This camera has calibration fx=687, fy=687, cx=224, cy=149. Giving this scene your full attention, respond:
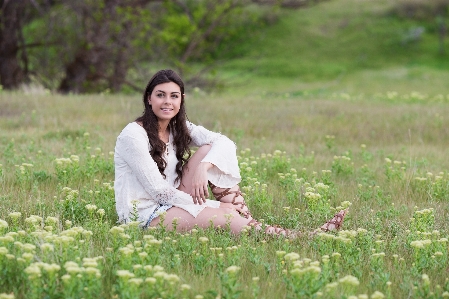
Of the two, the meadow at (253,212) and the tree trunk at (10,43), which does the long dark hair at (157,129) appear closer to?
the meadow at (253,212)

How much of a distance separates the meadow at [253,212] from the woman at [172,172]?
196mm

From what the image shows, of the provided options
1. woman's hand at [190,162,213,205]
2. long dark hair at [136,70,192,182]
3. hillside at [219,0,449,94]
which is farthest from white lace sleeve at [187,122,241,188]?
hillside at [219,0,449,94]

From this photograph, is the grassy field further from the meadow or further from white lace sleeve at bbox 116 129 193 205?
white lace sleeve at bbox 116 129 193 205

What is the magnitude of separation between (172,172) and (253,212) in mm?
840

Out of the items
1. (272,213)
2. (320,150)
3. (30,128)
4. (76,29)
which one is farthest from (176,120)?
(76,29)

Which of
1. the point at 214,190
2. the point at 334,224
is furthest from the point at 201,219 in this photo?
the point at 334,224

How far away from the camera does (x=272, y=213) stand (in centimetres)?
623

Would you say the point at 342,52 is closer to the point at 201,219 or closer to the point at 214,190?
the point at 214,190

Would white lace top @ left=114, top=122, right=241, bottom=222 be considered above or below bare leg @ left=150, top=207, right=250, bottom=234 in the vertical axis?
above

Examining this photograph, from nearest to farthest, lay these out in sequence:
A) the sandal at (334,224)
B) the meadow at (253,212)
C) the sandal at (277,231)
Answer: the meadow at (253,212) < the sandal at (277,231) < the sandal at (334,224)

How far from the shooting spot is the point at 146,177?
220 inches

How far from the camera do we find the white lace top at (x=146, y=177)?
5617 mm

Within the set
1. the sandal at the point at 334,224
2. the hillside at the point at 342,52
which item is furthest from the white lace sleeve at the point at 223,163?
the hillside at the point at 342,52

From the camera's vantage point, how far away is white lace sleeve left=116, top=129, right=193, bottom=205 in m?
5.61
